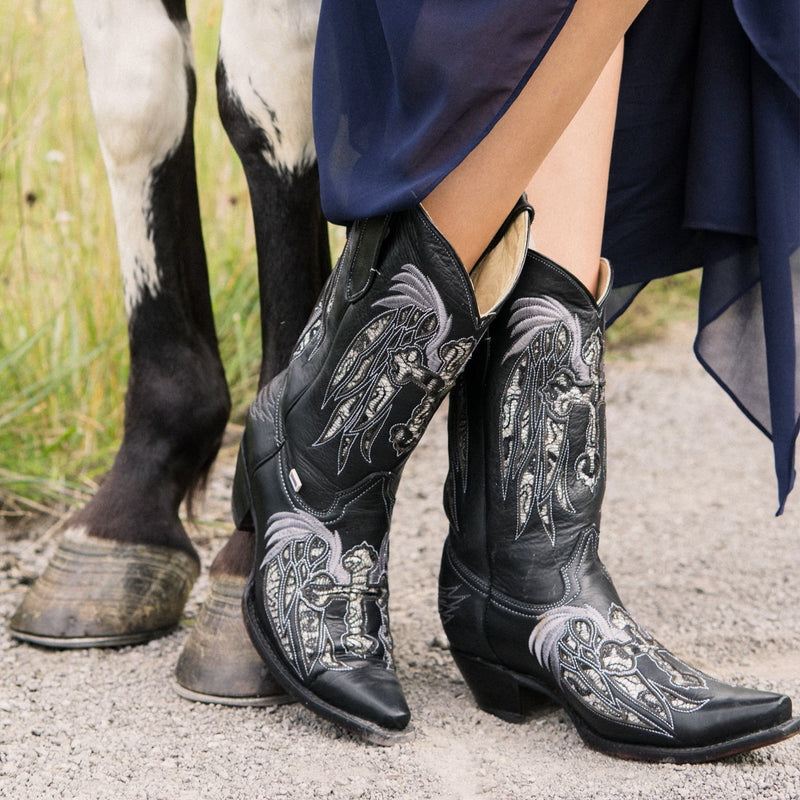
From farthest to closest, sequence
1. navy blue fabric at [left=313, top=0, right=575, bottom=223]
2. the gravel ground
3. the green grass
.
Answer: the green grass
the gravel ground
navy blue fabric at [left=313, top=0, right=575, bottom=223]

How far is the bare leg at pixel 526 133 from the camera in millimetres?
877

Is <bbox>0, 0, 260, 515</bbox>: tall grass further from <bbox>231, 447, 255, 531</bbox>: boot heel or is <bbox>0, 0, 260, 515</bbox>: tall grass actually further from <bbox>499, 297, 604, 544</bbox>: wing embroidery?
<bbox>499, 297, 604, 544</bbox>: wing embroidery

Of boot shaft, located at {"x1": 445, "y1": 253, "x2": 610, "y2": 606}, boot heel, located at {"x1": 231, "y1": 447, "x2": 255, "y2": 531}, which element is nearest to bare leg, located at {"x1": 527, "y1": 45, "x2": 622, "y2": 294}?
boot shaft, located at {"x1": 445, "y1": 253, "x2": 610, "y2": 606}

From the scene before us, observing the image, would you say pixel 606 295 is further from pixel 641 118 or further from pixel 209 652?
pixel 209 652

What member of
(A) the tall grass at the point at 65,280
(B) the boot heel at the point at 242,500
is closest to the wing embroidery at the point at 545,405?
(B) the boot heel at the point at 242,500

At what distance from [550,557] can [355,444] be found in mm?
225

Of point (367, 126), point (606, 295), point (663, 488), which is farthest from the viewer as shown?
point (663, 488)

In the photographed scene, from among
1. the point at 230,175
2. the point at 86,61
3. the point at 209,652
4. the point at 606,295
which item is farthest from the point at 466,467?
the point at 230,175

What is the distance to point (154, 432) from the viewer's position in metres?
1.29

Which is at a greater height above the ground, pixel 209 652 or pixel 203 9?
pixel 203 9

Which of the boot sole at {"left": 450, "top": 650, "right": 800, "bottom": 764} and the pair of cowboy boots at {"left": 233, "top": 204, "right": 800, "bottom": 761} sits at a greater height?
the pair of cowboy boots at {"left": 233, "top": 204, "right": 800, "bottom": 761}

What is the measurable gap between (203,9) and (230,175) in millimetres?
390

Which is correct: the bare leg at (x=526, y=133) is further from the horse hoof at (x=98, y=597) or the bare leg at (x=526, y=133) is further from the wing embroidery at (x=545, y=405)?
the horse hoof at (x=98, y=597)

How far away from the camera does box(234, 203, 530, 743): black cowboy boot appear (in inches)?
37.9
